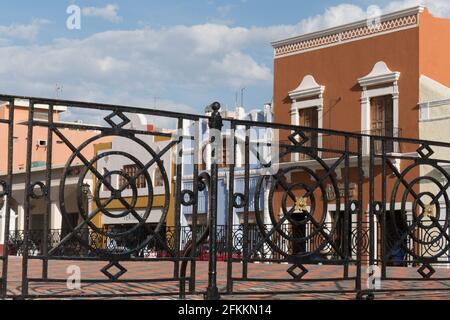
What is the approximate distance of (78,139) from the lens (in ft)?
135

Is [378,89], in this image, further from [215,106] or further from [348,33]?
[215,106]

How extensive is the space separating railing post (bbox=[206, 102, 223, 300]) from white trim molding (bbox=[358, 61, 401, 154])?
17535mm

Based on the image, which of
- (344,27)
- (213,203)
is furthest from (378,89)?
(213,203)

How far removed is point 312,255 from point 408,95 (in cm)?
1762

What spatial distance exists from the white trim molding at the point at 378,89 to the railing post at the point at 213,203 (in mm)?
17535

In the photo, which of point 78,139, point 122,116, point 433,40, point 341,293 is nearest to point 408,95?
point 433,40

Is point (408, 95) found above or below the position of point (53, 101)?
above

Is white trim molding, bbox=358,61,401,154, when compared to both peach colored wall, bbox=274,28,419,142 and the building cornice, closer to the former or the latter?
peach colored wall, bbox=274,28,419,142

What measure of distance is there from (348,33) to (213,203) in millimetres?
19848

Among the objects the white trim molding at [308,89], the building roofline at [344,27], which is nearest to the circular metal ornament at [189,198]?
the building roofline at [344,27]

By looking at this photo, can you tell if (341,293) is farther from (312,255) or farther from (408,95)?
(408,95)

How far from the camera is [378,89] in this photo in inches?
946

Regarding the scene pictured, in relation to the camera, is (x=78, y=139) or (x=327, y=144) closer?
(x=327, y=144)

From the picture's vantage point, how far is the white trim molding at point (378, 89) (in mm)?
23406
